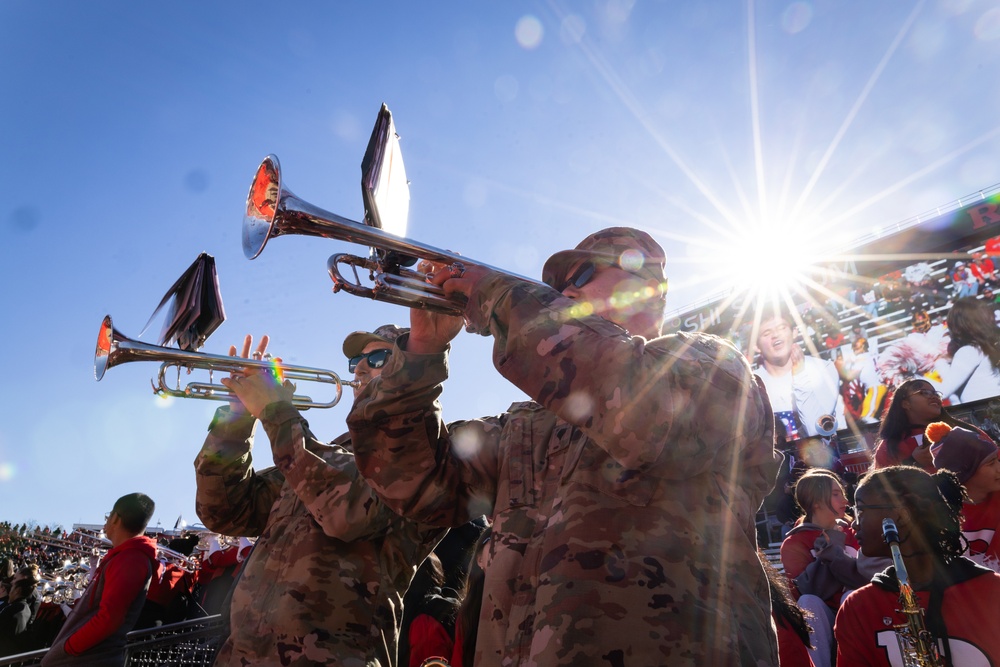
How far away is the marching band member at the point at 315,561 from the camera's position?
2537 mm

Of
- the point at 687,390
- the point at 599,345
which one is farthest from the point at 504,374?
the point at 687,390

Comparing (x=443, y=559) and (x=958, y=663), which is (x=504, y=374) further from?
(x=443, y=559)

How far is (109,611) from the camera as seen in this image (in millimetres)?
4547

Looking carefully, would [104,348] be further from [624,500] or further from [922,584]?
[922,584]

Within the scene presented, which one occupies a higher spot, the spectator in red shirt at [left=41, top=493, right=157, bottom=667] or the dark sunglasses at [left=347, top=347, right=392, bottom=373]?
the dark sunglasses at [left=347, top=347, right=392, bottom=373]

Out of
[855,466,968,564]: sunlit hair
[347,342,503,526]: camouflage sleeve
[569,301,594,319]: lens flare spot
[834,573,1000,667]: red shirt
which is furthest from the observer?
[855,466,968,564]: sunlit hair

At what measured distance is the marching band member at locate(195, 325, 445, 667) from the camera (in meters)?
2.54

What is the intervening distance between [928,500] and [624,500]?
2.52 meters

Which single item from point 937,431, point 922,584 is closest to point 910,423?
point 937,431

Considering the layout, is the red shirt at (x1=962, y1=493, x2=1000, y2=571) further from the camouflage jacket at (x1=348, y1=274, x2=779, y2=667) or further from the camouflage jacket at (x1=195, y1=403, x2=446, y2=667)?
the camouflage jacket at (x1=195, y1=403, x2=446, y2=667)

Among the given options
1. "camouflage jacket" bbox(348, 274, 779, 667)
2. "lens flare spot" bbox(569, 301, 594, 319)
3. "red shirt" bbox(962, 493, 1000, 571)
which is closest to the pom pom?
"red shirt" bbox(962, 493, 1000, 571)

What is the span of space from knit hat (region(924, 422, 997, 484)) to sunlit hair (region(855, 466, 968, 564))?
585 millimetres

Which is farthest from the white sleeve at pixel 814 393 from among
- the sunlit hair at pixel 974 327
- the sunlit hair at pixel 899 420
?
the sunlit hair at pixel 899 420

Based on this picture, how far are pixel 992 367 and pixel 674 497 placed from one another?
993 inches
